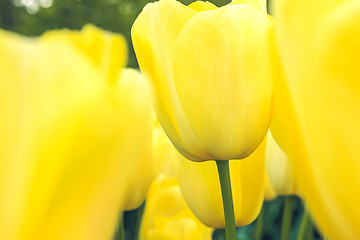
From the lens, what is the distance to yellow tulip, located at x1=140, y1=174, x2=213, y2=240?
65cm

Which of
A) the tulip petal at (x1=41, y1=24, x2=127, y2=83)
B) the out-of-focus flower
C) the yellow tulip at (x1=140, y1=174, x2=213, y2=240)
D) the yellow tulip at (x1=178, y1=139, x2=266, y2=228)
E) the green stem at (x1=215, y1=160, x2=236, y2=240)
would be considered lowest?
the yellow tulip at (x1=140, y1=174, x2=213, y2=240)

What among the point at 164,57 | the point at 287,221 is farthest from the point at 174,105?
the point at 287,221

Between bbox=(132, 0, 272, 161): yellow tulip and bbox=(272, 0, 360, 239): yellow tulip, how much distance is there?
114 mm

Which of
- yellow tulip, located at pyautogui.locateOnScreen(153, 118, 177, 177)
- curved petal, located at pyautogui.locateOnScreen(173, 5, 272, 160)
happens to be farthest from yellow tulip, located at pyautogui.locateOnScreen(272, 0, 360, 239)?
yellow tulip, located at pyautogui.locateOnScreen(153, 118, 177, 177)

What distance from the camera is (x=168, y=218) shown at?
29.2 inches

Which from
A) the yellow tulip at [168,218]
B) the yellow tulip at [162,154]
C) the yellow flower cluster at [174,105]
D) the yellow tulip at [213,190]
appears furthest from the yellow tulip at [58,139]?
the yellow tulip at [162,154]

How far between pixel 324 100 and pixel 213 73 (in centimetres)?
14

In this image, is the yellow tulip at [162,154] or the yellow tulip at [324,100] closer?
the yellow tulip at [324,100]

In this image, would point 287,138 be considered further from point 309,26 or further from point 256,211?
point 256,211

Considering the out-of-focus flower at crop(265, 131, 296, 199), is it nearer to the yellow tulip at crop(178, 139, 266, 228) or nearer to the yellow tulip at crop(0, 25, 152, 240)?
the yellow tulip at crop(178, 139, 266, 228)

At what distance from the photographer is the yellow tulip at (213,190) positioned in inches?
19.3

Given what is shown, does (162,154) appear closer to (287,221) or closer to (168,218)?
(168,218)

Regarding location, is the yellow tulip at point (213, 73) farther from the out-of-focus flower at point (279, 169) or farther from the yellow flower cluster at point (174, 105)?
the out-of-focus flower at point (279, 169)

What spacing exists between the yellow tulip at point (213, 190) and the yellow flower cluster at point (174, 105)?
9 cm
